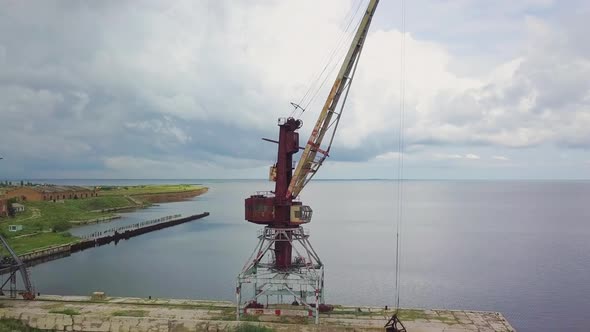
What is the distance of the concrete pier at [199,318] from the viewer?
28.4 m

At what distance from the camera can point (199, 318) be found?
29.5 metres

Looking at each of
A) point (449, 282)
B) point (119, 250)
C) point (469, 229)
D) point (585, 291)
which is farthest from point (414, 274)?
point (469, 229)

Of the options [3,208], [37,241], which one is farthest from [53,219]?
[37,241]

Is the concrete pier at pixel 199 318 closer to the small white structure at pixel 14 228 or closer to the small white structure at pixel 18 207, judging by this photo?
the small white structure at pixel 14 228

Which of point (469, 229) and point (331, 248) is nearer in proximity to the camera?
point (331, 248)

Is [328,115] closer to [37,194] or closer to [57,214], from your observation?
[57,214]

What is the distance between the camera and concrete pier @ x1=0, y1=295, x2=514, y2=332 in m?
28.4

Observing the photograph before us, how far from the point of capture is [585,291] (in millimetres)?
49625

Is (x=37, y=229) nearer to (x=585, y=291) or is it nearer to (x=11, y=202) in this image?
(x=11, y=202)

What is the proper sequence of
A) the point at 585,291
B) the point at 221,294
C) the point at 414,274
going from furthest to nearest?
1. the point at 414,274
2. the point at 585,291
3. the point at 221,294

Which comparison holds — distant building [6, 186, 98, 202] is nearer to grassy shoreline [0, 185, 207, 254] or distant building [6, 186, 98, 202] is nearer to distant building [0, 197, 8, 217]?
grassy shoreline [0, 185, 207, 254]

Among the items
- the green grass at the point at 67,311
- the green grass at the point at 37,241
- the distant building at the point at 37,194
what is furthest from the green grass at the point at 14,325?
A: the distant building at the point at 37,194

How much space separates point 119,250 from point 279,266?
155 feet

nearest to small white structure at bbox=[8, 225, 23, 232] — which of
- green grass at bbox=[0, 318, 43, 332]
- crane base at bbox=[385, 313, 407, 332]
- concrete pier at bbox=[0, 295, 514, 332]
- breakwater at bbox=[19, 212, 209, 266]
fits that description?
breakwater at bbox=[19, 212, 209, 266]
